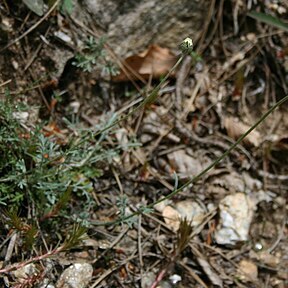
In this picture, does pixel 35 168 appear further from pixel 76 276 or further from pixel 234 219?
pixel 234 219

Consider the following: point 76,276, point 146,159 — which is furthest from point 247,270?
point 76,276

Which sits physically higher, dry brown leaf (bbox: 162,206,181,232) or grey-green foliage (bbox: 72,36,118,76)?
grey-green foliage (bbox: 72,36,118,76)

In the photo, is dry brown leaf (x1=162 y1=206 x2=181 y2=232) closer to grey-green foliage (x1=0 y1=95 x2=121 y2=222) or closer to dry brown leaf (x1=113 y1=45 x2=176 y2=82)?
grey-green foliage (x1=0 y1=95 x2=121 y2=222)

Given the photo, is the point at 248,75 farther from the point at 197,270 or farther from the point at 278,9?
the point at 197,270

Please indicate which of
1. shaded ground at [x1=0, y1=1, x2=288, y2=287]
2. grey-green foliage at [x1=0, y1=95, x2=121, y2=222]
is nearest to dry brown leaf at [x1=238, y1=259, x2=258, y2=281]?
shaded ground at [x1=0, y1=1, x2=288, y2=287]

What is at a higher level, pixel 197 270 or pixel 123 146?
pixel 123 146

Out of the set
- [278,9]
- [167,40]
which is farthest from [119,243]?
[278,9]

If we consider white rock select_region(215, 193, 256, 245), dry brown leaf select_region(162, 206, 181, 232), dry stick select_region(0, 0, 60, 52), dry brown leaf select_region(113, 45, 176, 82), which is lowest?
white rock select_region(215, 193, 256, 245)

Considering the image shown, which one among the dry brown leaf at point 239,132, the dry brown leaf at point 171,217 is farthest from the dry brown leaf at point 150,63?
the dry brown leaf at point 171,217
